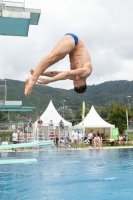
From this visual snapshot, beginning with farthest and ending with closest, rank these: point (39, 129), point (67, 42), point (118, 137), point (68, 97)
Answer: point (68, 97) → point (118, 137) → point (39, 129) → point (67, 42)

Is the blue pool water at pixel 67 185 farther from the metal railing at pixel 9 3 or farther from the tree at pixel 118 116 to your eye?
the tree at pixel 118 116

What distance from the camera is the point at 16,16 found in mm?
9930

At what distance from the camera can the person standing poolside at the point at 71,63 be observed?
4.20 meters

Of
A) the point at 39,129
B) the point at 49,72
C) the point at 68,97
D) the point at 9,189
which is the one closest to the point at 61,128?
the point at 39,129

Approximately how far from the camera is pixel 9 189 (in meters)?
6.36

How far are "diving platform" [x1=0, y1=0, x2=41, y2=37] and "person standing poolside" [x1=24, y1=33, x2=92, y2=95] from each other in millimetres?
5867

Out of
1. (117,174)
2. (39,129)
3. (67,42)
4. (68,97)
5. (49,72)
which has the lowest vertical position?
(117,174)

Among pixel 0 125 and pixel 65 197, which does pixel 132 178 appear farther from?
pixel 0 125

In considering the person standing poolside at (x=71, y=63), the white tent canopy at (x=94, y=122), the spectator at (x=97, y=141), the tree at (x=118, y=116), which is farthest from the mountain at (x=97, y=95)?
the person standing poolside at (x=71, y=63)

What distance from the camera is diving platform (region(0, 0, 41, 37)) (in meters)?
9.88

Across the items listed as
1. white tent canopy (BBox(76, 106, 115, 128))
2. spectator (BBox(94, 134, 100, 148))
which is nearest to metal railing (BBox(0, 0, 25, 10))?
spectator (BBox(94, 134, 100, 148))

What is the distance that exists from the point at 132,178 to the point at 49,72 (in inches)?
168

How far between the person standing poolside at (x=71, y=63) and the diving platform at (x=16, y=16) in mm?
5867

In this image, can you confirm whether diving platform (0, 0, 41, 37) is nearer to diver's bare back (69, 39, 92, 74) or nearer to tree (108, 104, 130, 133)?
diver's bare back (69, 39, 92, 74)
